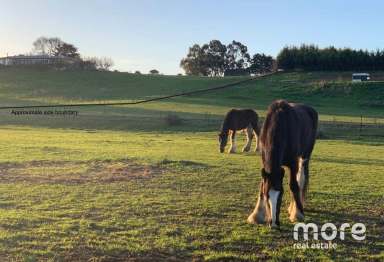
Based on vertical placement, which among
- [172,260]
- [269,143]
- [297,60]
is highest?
[297,60]

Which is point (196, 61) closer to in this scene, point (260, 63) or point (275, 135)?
point (260, 63)

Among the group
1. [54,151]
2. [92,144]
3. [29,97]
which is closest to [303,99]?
[29,97]

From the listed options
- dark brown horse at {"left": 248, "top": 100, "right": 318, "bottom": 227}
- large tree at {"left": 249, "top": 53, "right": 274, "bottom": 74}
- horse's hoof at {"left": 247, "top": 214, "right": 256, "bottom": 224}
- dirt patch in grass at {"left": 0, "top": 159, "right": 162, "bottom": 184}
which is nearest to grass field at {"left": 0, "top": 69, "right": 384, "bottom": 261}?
dirt patch in grass at {"left": 0, "top": 159, "right": 162, "bottom": 184}

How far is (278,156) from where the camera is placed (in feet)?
25.8

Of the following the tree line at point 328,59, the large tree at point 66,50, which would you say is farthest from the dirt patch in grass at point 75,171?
the large tree at point 66,50

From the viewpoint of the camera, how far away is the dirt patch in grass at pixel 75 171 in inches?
504

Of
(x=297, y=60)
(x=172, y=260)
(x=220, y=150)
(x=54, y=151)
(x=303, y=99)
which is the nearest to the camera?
(x=172, y=260)

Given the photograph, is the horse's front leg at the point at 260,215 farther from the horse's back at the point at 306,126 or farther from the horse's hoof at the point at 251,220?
the horse's back at the point at 306,126

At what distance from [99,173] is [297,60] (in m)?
66.4

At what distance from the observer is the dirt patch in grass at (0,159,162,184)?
42.0ft

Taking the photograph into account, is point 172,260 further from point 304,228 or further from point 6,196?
point 6,196

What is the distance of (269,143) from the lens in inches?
318

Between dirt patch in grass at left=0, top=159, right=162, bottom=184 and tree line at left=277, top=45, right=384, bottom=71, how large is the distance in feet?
209

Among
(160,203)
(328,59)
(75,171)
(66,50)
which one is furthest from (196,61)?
(160,203)
